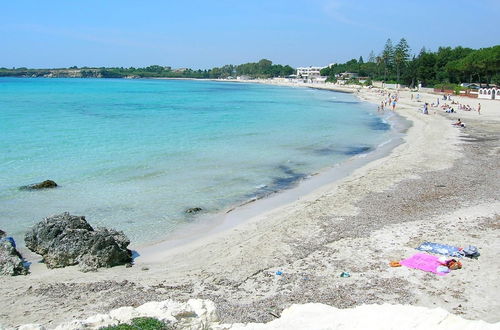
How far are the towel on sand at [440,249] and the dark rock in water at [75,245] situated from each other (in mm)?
7578

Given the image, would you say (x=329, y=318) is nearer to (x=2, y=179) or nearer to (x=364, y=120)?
(x=2, y=179)

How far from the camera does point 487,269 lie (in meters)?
10.4

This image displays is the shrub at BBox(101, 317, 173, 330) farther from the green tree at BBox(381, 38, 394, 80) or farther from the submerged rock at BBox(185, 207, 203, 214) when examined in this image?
the green tree at BBox(381, 38, 394, 80)

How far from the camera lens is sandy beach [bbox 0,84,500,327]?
9.15m

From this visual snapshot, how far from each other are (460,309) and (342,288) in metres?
2.26

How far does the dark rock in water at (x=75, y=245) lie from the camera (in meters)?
11.4

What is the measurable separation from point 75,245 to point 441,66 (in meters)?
110

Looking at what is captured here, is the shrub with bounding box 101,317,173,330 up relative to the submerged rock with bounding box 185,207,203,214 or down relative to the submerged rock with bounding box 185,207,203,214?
up

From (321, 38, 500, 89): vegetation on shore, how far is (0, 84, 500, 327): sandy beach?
73965 millimetres

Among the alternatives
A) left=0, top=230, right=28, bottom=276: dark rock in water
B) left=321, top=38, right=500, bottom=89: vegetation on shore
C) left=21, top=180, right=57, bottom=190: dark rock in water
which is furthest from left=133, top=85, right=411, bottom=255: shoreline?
left=321, top=38, right=500, bottom=89: vegetation on shore

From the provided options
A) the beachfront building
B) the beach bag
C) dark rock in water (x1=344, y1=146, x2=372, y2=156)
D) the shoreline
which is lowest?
the shoreline

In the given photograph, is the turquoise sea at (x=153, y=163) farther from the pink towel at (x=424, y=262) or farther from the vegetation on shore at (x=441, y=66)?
the vegetation on shore at (x=441, y=66)

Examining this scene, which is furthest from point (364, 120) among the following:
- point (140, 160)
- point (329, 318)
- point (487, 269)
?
point (329, 318)

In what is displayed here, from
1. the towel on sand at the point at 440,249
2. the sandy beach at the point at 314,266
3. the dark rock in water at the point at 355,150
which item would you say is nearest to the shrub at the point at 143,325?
the sandy beach at the point at 314,266
